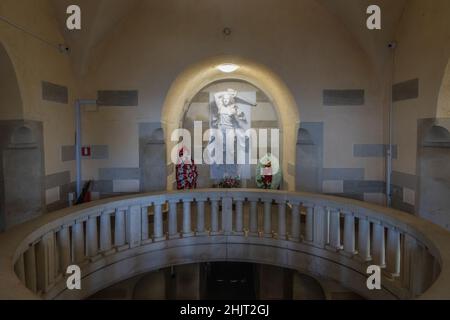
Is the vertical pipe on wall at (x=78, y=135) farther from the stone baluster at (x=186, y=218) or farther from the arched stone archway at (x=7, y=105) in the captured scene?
the stone baluster at (x=186, y=218)

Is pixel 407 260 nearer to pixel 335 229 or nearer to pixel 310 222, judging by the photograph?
pixel 335 229

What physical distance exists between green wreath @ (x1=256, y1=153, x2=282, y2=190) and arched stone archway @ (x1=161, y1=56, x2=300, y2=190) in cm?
34

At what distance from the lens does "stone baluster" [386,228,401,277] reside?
3.32 m

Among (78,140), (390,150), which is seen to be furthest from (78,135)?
(390,150)

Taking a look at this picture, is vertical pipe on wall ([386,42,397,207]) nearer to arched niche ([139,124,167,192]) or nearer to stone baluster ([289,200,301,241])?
stone baluster ([289,200,301,241])

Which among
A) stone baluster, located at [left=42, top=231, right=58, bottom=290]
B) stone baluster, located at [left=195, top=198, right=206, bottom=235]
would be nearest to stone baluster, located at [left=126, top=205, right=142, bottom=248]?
stone baluster, located at [left=195, top=198, right=206, bottom=235]

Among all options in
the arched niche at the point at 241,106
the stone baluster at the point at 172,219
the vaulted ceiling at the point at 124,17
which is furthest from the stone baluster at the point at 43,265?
the arched niche at the point at 241,106

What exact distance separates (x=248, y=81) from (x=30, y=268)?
20.4 feet

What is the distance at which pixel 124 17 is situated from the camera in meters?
5.47

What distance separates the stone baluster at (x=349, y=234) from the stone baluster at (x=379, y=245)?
0.33m

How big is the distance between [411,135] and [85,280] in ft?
15.2

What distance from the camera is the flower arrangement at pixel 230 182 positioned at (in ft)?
26.7
